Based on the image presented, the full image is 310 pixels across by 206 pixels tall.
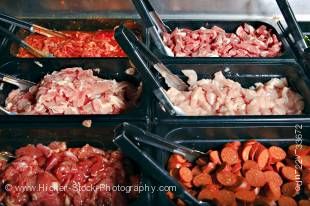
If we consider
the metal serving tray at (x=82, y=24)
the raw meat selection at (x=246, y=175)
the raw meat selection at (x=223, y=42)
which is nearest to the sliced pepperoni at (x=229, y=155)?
the raw meat selection at (x=246, y=175)

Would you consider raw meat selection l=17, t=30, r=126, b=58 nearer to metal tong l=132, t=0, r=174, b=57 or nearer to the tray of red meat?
metal tong l=132, t=0, r=174, b=57

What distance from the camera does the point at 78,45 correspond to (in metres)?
2.22

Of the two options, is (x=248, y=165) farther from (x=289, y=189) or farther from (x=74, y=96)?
(x=74, y=96)

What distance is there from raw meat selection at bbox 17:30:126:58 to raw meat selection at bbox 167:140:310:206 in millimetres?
866

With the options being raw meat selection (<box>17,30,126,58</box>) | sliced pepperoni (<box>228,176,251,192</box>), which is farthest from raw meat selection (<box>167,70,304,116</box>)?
raw meat selection (<box>17,30,126,58</box>)

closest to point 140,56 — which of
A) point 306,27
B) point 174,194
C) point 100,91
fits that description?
point 100,91

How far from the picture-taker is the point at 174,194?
139cm

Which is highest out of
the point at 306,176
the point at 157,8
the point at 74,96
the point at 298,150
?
the point at 157,8

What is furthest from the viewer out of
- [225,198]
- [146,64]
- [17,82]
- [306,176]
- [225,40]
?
[225,40]

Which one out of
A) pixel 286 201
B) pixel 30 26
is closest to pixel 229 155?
pixel 286 201

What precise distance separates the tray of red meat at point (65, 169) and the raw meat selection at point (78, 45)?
64 centimetres

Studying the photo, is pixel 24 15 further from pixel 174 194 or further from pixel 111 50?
pixel 174 194

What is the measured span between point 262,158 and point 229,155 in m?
0.13

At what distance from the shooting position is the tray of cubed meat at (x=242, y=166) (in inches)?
57.4
